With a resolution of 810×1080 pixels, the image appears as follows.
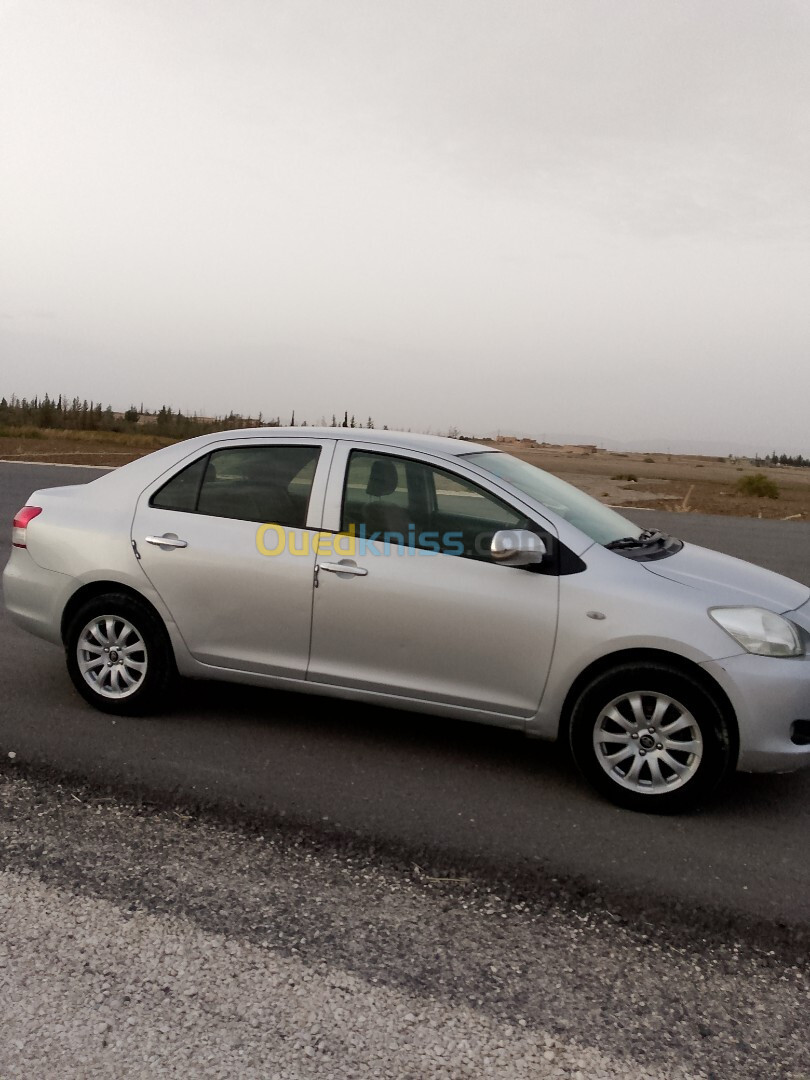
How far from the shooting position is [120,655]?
5.40 meters

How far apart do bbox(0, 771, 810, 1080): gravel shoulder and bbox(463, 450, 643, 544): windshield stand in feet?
6.41

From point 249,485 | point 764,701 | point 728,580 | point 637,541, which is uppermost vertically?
point 249,485

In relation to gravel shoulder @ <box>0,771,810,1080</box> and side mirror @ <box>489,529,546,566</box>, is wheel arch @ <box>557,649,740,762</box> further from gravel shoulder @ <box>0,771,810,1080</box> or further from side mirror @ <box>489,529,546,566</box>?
gravel shoulder @ <box>0,771,810,1080</box>

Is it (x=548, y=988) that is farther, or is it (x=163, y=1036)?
(x=548, y=988)

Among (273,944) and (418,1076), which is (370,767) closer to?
(273,944)

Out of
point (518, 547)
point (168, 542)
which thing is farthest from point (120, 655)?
point (518, 547)

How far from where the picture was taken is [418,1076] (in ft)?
8.45

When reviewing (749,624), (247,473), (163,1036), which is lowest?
(163,1036)

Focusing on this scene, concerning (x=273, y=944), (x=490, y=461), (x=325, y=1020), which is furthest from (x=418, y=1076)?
(x=490, y=461)

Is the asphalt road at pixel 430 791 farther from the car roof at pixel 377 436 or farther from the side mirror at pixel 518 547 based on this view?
the car roof at pixel 377 436

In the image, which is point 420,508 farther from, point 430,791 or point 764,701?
point 764,701

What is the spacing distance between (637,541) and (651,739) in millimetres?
1146

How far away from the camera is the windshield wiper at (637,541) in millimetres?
4850

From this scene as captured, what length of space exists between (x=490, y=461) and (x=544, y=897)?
2.44 meters
